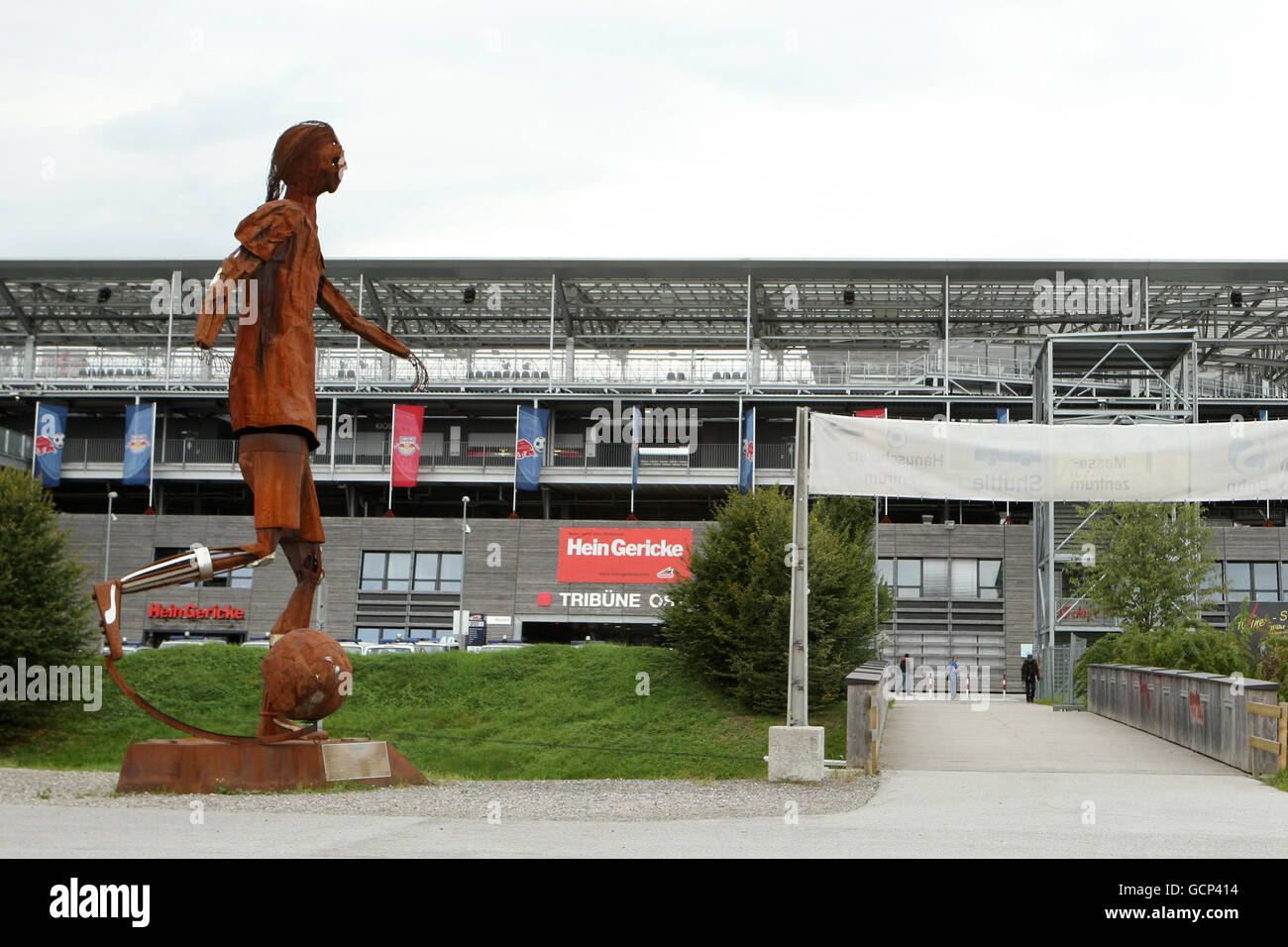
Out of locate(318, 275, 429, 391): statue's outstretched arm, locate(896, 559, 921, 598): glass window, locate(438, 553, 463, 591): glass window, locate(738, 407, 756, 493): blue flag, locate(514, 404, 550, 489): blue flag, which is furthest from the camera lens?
locate(514, 404, 550, 489): blue flag

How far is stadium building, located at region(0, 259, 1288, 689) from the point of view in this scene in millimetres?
55031

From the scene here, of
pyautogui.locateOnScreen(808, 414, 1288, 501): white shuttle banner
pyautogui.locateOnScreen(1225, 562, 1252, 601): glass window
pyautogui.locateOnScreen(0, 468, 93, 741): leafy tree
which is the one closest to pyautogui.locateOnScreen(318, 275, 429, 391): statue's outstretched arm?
pyautogui.locateOnScreen(808, 414, 1288, 501): white shuttle banner

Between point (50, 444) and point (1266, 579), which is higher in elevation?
→ point (50, 444)

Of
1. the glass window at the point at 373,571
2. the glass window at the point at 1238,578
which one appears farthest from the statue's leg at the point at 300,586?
the glass window at the point at 1238,578

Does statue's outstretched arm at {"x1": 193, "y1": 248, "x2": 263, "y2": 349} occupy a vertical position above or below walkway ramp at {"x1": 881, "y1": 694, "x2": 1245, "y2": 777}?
above

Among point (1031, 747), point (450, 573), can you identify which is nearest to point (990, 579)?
point (450, 573)

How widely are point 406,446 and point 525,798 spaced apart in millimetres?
46220

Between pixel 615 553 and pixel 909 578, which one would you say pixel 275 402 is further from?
pixel 909 578

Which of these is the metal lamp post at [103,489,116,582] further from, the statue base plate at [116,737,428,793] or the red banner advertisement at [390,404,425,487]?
the statue base plate at [116,737,428,793]

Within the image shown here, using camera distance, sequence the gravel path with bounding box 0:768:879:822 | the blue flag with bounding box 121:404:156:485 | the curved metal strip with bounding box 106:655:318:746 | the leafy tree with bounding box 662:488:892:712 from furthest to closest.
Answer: the blue flag with bounding box 121:404:156:485 < the leafy tree with bounding box 662:488:892:712 < the curved metal strip with bounding box 106:655:318:746 < the gravel path with bounding box 0:768:879:822

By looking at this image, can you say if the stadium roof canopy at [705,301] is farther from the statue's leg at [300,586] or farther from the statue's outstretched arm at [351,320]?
the statue's leg at [300,586]

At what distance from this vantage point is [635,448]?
5866 cm

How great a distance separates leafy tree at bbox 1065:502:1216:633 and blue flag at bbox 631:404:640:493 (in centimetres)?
2561

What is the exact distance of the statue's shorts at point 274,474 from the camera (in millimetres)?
12703
